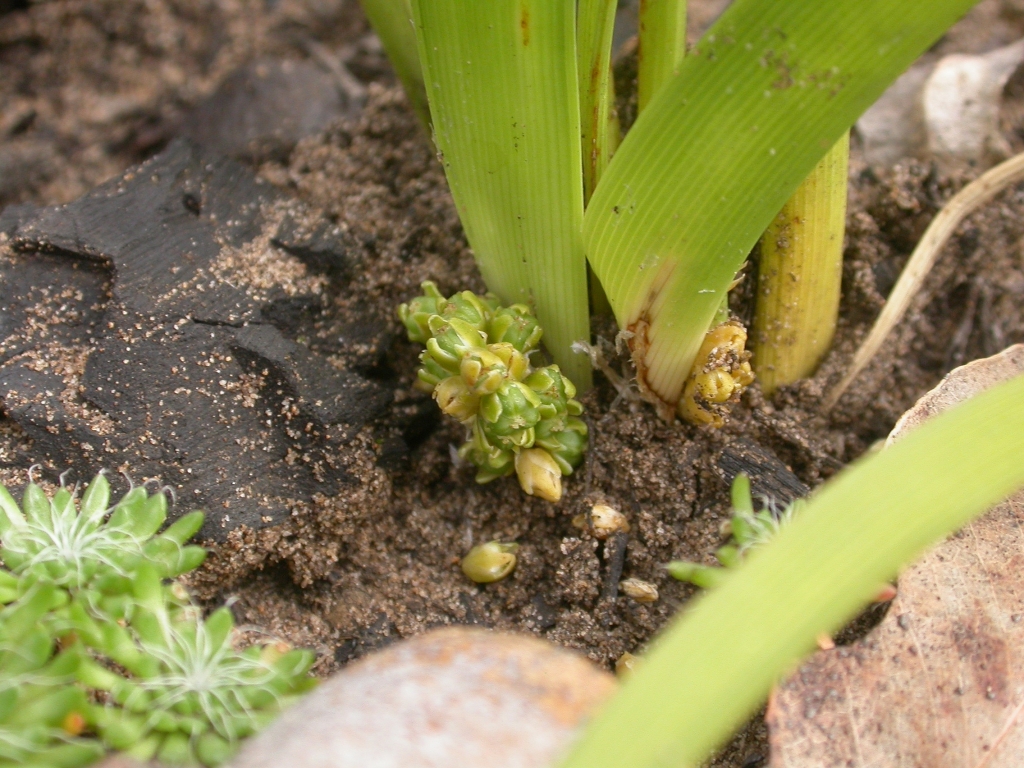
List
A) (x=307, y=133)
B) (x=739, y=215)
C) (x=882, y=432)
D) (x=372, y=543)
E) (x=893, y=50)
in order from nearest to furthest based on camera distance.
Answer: (x=893, y=50)
(x=739, y=215)
(x=372, y=543)
(x=882, y=432)
(x=307, y=133)

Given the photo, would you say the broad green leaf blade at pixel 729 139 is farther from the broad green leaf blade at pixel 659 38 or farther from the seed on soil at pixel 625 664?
the seed on soil at pixel 625 664

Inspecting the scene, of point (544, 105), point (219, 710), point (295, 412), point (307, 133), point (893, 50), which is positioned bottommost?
point (219, 710)

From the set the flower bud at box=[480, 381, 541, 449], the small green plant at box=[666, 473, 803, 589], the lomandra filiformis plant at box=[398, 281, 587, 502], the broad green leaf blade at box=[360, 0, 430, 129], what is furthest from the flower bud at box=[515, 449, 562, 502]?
the broad green leaf blade at box=[360, 0, 430, 129]

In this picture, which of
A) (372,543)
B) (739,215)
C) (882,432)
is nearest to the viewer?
(739,215)

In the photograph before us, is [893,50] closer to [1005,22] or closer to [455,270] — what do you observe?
[455,270]

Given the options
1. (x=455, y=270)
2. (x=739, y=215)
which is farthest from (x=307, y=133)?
(x=739, y=215)

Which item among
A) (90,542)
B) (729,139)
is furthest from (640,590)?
(90,542)
